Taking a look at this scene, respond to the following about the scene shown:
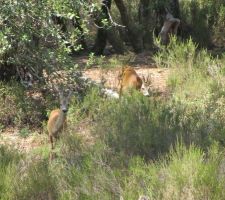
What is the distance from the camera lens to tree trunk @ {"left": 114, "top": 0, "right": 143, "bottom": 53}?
1178cm

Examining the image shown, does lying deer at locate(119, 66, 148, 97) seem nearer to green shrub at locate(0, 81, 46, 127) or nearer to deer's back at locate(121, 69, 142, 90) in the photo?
deer's back at locate(121, 69, 142, 90)

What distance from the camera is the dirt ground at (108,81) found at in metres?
6.35

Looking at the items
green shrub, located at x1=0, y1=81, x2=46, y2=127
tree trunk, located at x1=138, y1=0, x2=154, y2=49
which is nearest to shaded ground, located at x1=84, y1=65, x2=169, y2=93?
green shrub, located at x1=0, y1=81, x2=46, y2=127

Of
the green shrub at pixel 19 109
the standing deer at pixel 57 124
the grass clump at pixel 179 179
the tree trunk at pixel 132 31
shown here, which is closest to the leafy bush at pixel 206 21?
the tree trunk at pixel 132 31

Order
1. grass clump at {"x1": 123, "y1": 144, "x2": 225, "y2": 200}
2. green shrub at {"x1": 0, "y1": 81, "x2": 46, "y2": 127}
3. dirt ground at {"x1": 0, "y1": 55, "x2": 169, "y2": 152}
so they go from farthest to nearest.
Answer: green shrub at {"x1": 0, "y1": 81, "x2": 46, "y2": 127} < dirt ground at {"x1": 0, "y1": 55, "x2": 169, "y2": 152} < grass clump at {"x1": 123, "y1": 144, "x2": 225, "y2": 200}

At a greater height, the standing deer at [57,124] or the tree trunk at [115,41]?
the tree trunk at [115,41]

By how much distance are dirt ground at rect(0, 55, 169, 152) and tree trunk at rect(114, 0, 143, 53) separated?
0.76 meters

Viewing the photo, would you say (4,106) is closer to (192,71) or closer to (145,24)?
(192,71)

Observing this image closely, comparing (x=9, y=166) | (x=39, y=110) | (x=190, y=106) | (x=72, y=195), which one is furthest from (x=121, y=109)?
(x=72, y=195)

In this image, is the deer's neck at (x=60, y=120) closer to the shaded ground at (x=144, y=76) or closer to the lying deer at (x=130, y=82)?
the lying deer at (x=130, y=82)

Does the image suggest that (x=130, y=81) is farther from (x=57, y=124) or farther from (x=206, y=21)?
(x=206, y=21)

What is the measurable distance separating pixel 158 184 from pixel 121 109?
2.57m

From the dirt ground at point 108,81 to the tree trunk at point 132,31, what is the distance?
76cm

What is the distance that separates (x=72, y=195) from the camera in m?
3.96
